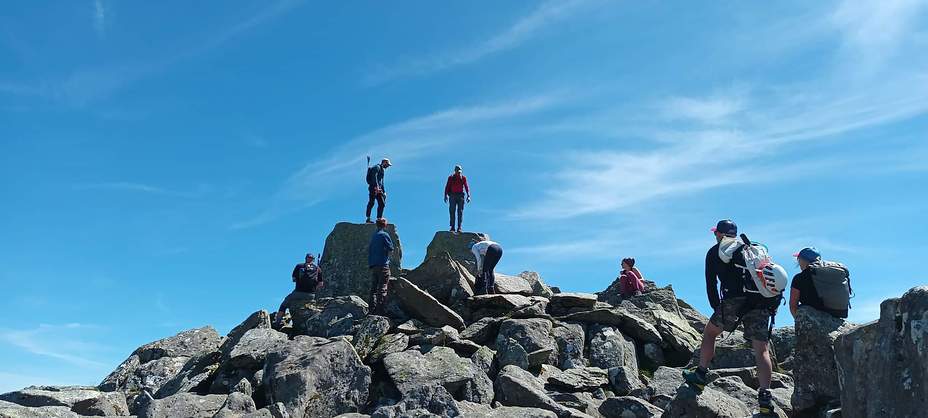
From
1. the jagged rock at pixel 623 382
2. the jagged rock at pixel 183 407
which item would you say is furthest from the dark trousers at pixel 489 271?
the jagged rock at pixel 183 407

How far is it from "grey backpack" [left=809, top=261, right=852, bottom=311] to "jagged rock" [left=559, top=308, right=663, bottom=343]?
377 inches

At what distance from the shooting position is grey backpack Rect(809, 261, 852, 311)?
1286 centimetres

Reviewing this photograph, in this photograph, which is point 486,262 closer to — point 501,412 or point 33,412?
point 501,412

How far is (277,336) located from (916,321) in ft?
55.9

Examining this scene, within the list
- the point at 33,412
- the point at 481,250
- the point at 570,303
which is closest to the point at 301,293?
the point at 481,250

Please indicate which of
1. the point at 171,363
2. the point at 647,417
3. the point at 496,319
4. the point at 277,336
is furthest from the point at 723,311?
the point at 171,363

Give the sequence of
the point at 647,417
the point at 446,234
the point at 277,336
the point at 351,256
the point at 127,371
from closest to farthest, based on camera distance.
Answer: the point at 647,417 → the point at 277,336 → the point at 127,371 → the point at 351,256 → the point at 446,234

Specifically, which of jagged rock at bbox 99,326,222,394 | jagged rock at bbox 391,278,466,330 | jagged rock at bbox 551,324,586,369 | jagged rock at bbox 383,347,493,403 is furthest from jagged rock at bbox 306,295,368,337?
jagged rock at bbox 551,324,586,369

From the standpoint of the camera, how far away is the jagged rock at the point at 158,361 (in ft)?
74.9

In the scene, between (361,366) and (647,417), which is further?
(361,366)

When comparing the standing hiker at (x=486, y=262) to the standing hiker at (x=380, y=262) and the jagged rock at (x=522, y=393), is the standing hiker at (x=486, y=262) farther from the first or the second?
the jagged rock at (x=522, y=393)

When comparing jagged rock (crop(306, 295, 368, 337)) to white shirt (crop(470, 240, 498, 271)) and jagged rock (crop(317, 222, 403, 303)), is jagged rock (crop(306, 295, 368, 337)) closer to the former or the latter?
white shirt (crop(470, 240, 498, 271))

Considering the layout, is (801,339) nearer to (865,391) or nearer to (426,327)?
(865,391)

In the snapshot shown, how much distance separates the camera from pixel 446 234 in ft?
104
